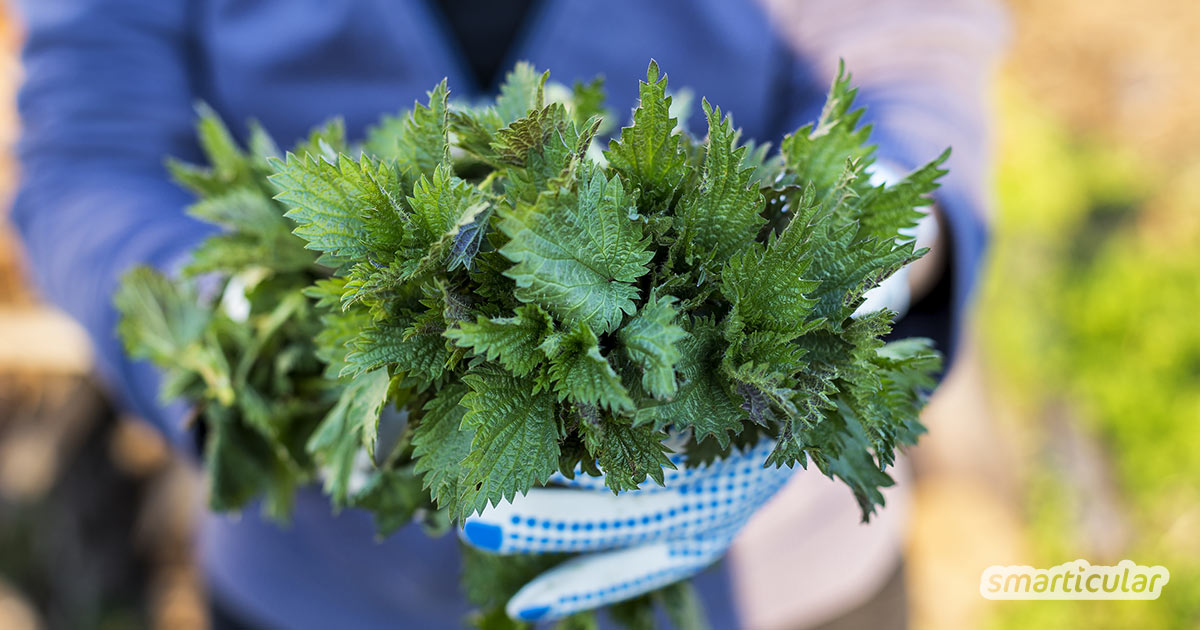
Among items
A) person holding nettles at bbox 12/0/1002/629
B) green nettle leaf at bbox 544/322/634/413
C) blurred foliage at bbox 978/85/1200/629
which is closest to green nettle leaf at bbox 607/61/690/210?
green nettle leaf at bbox 544/322/634/413

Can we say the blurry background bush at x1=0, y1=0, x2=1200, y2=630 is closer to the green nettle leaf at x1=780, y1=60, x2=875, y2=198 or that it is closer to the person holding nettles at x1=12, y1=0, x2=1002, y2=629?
the person holding nettles at x1=12, y1=0, x2=1002, y2=629

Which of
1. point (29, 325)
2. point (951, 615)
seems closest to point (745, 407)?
point (951, 615)

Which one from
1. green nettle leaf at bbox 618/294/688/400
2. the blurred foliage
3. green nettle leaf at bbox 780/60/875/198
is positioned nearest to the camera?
green nettle leaf at bbox 618/294/688/400

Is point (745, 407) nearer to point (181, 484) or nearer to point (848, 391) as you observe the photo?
point (848, 391)

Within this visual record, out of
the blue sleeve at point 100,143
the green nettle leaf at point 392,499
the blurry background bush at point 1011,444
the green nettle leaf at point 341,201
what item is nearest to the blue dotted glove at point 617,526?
the green nettle leaf at point 392,499

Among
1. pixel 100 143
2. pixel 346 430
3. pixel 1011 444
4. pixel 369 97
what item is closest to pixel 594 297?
pixel 346 430

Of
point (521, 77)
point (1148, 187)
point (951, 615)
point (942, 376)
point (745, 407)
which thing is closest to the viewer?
point (745, 407)

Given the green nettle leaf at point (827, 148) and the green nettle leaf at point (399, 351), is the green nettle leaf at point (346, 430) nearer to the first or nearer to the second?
the green nettle leaf at point (399, 351)
